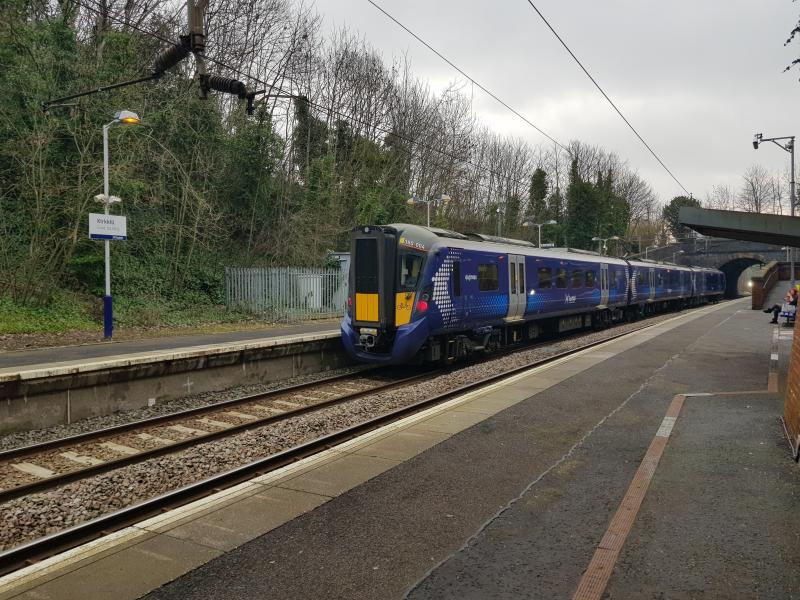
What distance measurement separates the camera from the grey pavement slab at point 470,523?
4047 millimetres

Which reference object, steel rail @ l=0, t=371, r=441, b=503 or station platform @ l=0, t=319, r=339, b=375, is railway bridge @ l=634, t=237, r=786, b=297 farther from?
steel rail @ l=0, t=371, r=441, b=503

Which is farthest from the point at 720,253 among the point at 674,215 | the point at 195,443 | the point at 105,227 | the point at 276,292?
the point at 195,443

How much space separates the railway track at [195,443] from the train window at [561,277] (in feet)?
20.8

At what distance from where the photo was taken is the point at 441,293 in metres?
13.3

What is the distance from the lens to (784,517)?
5.01 metres

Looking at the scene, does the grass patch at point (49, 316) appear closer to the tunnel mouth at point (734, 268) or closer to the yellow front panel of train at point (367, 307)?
the yellow front panel of train at point (367, 307)

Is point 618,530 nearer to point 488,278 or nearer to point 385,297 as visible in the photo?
point 385,297

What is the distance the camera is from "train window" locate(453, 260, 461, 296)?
13.8 m

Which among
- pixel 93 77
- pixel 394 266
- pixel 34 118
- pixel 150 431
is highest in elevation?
pixel 93 77

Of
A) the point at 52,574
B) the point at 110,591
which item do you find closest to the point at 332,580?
the point at 110,591

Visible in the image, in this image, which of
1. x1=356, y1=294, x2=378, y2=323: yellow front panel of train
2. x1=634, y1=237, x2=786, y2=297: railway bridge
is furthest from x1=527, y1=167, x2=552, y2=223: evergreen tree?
x1=356, y1=294, x2=378, y2=323: yellow front panel of train

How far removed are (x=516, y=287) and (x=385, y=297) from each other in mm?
5228

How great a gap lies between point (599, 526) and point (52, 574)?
412 centimetres

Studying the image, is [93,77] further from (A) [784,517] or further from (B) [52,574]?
(A) [784,517]
